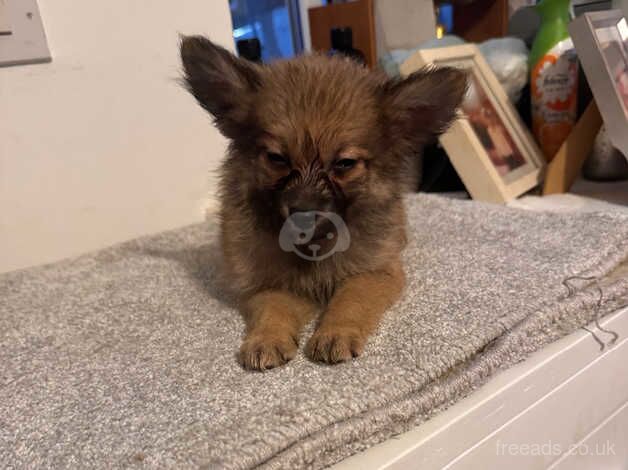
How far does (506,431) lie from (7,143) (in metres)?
1.51

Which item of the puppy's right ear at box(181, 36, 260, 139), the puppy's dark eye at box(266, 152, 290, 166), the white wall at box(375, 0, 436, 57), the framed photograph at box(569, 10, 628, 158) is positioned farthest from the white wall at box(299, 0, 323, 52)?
the puppy's dark eye at box(266, 152, 290, 166)

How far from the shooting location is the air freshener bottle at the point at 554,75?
5.90ft

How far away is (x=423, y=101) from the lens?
104 cm

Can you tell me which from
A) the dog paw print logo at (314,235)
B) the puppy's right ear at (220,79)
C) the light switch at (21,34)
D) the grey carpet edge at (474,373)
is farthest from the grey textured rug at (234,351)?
the light switch at (21,34)

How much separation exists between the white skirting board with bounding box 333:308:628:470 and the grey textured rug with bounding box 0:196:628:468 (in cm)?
3

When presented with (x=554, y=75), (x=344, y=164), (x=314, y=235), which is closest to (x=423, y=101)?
(x=344, y=164)

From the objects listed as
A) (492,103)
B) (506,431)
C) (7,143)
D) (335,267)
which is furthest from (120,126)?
(506,431)

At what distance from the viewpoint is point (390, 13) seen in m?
2.35

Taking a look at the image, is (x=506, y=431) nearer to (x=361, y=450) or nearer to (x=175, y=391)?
(x=361, y=450)

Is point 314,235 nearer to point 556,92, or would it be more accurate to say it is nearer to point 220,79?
point 220,79

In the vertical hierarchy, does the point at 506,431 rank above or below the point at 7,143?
below

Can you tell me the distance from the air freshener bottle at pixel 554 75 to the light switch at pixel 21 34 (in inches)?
62.5

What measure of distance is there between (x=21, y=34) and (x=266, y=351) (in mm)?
1239

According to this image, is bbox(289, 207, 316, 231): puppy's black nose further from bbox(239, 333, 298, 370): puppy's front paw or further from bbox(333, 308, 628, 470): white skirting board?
bbox(333, 308, 628, 470): white skirting board
